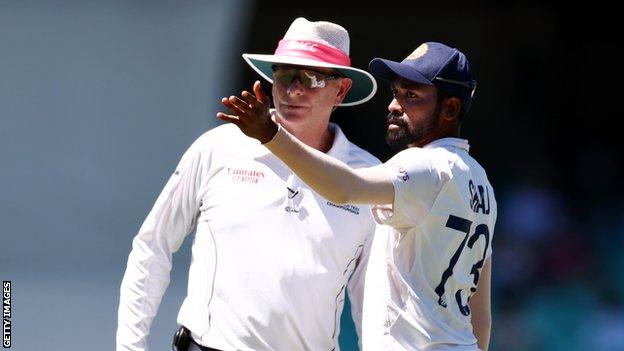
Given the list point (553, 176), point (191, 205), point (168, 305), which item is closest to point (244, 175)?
point (191, 205)

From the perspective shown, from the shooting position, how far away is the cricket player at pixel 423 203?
106 inches

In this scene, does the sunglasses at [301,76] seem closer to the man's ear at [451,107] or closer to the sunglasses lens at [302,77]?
the sunglasses lens at [302,77]

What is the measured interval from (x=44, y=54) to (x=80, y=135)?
39cm

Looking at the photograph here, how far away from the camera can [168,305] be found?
5508 mm

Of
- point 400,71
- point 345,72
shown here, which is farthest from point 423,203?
point 345,72

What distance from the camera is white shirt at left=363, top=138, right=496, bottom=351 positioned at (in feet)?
9.10

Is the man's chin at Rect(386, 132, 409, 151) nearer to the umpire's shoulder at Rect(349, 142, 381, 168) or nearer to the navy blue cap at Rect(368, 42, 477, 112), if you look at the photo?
the navy blue cap at Rect(368, 42, 477, 112)

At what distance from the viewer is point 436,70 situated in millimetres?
2924

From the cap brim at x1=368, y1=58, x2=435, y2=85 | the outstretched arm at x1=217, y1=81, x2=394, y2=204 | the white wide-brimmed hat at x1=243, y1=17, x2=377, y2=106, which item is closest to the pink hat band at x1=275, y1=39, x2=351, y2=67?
the white wide-brimmed hat at x1=243, y1=17, x2=377, y2=106

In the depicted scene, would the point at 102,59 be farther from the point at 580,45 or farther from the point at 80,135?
the point at 580,45

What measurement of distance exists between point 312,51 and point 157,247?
2.16ft

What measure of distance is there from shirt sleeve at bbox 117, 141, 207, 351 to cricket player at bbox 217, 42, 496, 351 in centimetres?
62

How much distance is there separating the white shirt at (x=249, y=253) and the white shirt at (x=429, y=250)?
1.15 feet

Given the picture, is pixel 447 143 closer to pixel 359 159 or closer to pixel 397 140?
pixel 397 140
